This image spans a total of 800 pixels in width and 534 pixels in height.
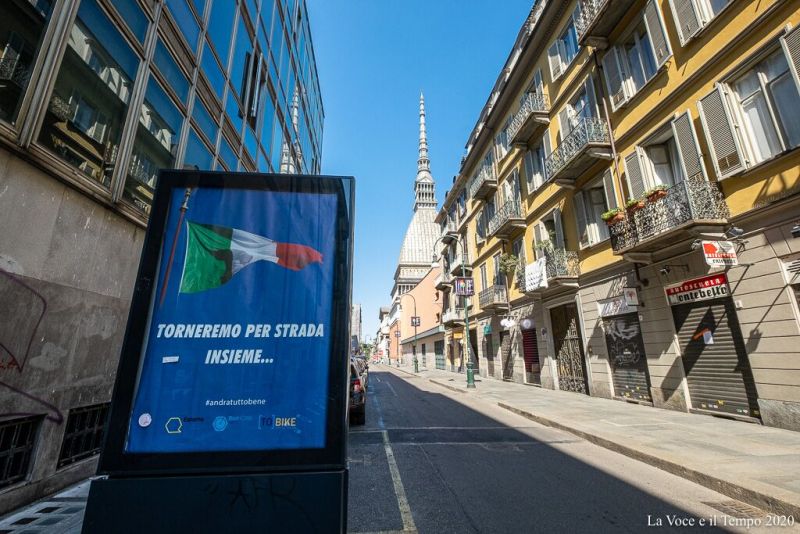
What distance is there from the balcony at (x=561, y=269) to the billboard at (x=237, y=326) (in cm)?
1405

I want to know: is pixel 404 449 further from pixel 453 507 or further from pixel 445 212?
pixel 445 212

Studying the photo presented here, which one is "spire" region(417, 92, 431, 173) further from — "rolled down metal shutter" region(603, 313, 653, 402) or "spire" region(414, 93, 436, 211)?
"rolled down metal shutter" region(603, 313, 653, 402)

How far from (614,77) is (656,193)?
5.47m

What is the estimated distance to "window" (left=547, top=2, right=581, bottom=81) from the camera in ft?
50.3

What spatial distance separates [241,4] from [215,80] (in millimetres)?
3607

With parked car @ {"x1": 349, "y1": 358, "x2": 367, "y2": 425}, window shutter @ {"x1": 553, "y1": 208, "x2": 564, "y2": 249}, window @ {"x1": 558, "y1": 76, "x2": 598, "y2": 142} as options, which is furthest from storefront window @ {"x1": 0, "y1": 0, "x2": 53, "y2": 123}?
window shutter @ {"x1": 553, "y1": 208, "x2": 564, "y2": 249}

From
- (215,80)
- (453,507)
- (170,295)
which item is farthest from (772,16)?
(215,80)

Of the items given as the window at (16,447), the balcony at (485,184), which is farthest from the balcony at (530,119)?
the window at (16,447)

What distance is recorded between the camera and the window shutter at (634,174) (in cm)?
1146

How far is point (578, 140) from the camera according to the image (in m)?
13.9

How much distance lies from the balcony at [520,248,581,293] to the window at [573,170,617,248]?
776 millimetres

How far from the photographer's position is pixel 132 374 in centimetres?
230

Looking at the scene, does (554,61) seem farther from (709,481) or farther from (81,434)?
(81,434)

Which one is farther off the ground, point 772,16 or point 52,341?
point 772,16
